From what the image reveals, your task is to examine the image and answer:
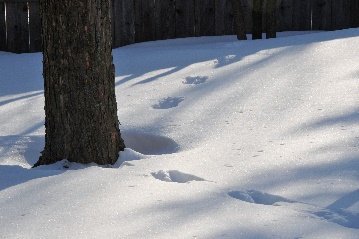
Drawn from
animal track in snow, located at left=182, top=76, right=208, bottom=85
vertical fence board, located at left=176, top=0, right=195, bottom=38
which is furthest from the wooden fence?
animal track in snow, located at left=182, top=76, right=208, bottom=85

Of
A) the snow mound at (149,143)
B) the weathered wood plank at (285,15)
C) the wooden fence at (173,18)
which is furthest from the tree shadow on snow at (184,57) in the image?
the weathered wood plank at (285,15)

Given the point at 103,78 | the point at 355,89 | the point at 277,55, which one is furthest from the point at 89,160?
the point at 277,55

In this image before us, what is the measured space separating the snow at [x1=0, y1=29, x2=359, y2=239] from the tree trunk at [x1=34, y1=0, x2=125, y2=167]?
0.48ft

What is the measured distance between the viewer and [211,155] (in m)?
3.86

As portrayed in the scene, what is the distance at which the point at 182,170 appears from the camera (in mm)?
3541

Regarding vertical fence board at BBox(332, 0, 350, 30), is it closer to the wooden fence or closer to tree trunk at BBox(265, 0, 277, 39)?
the wooden fence

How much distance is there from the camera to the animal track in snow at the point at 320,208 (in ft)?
9.04

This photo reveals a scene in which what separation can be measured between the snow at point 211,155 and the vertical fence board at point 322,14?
170 inches

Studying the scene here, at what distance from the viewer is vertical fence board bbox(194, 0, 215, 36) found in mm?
10391

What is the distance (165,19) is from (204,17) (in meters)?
0.64

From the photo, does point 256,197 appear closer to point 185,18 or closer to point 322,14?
point 185,18

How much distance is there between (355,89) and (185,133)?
1.43 meters

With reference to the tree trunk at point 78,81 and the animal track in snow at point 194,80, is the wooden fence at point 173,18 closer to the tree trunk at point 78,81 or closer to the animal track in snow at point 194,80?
the animal track in snow at point 194,80

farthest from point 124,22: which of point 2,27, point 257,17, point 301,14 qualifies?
point 301,14
